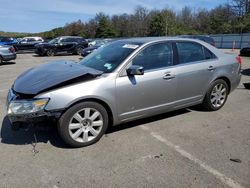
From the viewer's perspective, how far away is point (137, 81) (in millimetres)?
4121

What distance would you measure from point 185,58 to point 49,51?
744 inches

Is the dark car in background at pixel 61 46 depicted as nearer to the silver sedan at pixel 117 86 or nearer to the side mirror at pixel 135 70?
the silver sedan at pixel 117 86

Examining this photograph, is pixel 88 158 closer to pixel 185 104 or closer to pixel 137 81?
pixel 137 81

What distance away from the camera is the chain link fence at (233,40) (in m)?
35.4

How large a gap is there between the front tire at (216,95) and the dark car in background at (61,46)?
18.6m

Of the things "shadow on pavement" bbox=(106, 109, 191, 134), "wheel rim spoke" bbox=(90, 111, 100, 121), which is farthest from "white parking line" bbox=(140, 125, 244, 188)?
"wheel rim spoke" bbox=(90, 111, 100, 121)

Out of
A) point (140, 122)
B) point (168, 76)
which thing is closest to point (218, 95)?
point (168, 76)

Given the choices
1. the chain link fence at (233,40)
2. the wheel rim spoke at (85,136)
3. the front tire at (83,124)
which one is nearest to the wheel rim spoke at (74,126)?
the front tire at (83,124)

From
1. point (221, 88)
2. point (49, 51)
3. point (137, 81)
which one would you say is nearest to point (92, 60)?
point (137, 81)

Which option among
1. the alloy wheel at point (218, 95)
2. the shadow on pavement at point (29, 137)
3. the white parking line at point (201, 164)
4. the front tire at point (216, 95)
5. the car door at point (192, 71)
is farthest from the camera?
the alloy wheel at point (218, 95)

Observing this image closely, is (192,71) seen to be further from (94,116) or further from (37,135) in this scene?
(37,135)

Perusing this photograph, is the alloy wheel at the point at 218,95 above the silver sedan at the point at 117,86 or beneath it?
beneath

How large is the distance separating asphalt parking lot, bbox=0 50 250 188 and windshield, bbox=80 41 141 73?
1148mm


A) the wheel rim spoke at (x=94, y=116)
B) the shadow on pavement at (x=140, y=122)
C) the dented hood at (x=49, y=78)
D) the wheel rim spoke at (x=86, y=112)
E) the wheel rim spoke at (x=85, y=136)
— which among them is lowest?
the shadow on pavement at (x=140, y=122)
